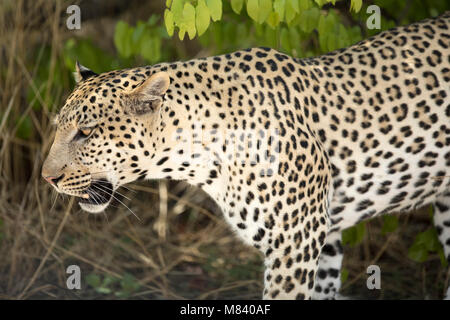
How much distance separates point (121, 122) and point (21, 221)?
2.36 m

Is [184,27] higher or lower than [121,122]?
higher

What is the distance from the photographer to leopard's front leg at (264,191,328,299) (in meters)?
4.26

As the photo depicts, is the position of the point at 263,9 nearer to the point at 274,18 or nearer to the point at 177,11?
the point at 274,18

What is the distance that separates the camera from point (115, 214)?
7.19m

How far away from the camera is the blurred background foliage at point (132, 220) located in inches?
228

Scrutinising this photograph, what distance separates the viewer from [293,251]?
4.29m

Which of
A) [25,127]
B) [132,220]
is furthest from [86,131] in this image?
[132,220]

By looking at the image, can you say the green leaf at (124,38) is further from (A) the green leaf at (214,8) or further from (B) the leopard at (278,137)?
(A) the green leaf at (214,8)

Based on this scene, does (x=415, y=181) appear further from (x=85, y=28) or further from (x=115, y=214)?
(x=85, y=28)

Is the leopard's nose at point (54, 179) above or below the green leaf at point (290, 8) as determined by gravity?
below

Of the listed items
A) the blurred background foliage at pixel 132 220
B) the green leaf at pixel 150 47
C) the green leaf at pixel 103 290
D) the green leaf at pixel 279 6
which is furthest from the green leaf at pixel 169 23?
the green leaf at pixel 103 290

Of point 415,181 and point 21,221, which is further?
point 21,221

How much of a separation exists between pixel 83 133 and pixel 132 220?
322 centimetres
